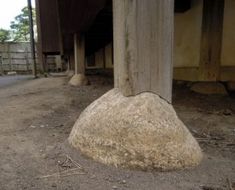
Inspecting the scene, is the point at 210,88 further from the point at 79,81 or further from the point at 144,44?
the point at 144,44

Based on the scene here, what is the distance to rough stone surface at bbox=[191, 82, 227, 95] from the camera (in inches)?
209

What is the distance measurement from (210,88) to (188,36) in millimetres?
1148

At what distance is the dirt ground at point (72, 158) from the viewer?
2189mm

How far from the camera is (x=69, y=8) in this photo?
5.71 meters

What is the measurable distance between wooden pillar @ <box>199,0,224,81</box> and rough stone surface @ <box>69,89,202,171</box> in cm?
300

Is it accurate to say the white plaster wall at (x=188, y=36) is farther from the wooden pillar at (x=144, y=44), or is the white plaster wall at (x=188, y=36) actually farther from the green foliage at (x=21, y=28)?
the green foliage at (x=21, y=28)

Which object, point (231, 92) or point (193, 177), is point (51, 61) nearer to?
point (231, 92)

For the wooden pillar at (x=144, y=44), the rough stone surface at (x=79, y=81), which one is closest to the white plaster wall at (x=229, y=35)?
the wooden pillar at (x=144, y=44)

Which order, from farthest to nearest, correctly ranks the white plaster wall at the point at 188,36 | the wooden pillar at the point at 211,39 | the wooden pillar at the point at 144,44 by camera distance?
the white plaster wall at the point at 188,36 < the wooden pillar at the point at 211,39 < the wooden pillar at the point at 144,44

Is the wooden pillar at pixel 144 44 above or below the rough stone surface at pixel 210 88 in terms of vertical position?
above

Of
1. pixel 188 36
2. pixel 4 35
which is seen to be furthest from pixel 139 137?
pixel 4 35

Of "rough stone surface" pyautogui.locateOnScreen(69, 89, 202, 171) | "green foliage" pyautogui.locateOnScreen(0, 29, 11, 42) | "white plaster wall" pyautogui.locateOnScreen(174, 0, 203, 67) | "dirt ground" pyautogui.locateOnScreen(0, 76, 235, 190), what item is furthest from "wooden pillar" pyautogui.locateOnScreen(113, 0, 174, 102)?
"green foliage" pyautogui.locateOnScreen(0, 29, 11, 42)

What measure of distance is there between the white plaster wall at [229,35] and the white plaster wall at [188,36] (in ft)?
1.49

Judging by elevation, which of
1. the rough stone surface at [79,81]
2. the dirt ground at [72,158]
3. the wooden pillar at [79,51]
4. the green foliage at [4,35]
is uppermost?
the green foliage at [4,35]
